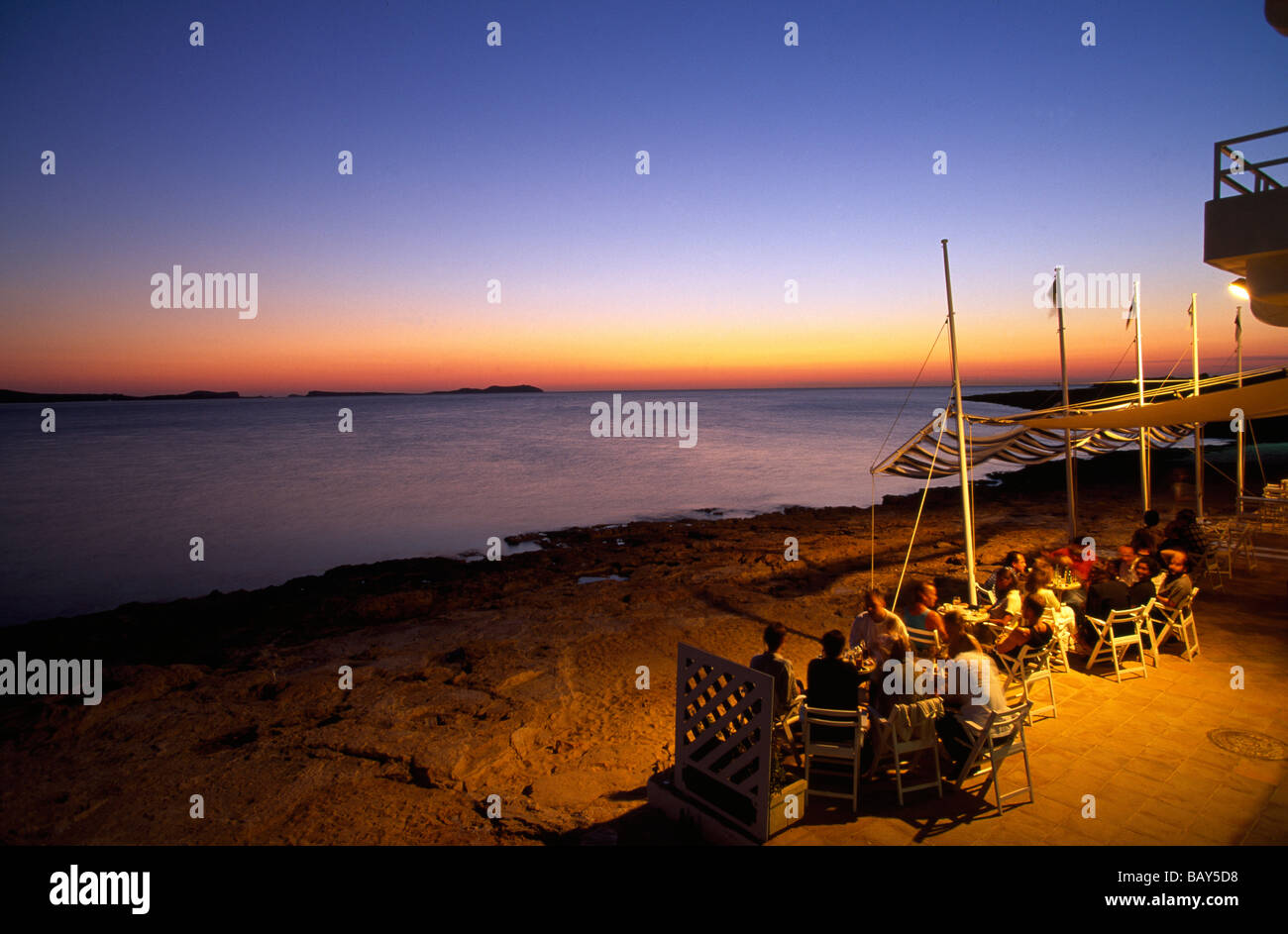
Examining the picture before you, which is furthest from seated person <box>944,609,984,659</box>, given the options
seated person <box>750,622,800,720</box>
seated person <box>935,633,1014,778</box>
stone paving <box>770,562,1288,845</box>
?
seated person <box>750,622,800,720</box>

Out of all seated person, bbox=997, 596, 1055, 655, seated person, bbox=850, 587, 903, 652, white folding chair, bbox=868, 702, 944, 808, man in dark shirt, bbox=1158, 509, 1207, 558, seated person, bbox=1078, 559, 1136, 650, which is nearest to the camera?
white folding chair, bbox=868, 702, 944, 808

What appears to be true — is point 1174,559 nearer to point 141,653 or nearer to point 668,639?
point 668,639

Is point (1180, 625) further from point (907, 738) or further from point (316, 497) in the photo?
point (316, 497)

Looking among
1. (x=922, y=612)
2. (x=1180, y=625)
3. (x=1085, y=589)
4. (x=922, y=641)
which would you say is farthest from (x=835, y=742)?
(x=1085, y=589)

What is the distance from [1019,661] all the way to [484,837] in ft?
13.7

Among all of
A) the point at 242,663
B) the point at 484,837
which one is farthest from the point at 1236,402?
the point at 242,663

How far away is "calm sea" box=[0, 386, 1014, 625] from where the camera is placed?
16.5 meters

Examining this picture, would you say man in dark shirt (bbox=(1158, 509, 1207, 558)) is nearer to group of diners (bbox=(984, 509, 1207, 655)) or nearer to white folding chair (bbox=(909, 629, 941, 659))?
group of diners (bbox=(984, 509, 1207, 655))

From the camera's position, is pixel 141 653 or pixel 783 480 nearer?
pixel 141 653

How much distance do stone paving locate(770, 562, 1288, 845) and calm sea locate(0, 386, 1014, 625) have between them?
1529cm

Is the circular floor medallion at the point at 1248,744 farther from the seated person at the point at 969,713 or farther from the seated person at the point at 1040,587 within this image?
the seated person at the point at 969,713

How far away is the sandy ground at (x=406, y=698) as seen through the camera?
4934 millimetres

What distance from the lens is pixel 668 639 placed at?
8.95 meters

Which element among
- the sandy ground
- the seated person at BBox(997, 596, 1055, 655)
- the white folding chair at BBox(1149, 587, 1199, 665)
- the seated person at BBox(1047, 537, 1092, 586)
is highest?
the seated person at BBox(1047, 537, 1092, 586)
